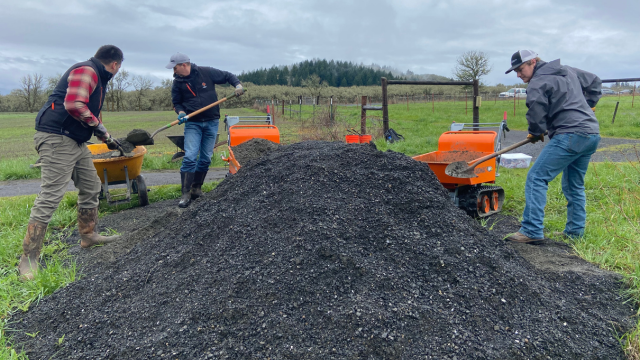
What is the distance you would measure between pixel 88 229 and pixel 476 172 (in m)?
4.05

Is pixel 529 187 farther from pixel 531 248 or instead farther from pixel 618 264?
pixel 618 264

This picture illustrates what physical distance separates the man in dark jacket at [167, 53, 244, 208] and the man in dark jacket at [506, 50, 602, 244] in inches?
133

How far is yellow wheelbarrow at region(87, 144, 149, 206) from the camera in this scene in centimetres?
500

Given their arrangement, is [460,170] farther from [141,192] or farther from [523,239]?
[141,192]

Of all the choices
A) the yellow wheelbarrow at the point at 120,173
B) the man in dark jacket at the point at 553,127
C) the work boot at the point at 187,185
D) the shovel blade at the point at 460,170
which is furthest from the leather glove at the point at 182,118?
the man in dark jacket at the point at 553,127

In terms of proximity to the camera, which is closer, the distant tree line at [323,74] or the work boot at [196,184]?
the work boot at [196,184]

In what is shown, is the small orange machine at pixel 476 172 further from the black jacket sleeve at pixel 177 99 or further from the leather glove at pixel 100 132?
the leather glove at pixel 100 132

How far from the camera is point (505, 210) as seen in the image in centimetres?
512

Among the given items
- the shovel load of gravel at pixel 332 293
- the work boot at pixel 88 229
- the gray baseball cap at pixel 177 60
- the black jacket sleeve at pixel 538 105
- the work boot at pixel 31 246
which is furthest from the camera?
the gray baseball cap at pixel 177 60

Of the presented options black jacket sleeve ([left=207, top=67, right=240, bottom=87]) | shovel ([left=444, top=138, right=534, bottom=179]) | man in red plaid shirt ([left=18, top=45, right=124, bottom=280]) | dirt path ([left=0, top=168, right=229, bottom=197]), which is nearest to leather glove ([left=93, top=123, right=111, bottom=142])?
man in red plaid shirt ([left=18, top=45, right=124, bottom=280])

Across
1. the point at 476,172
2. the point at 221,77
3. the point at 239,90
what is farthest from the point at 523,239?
the point at 221,77

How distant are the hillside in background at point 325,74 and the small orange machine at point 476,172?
67.2 meters

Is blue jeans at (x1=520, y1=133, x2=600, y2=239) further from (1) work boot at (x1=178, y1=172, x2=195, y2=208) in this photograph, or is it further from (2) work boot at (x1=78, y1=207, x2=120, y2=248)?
(2) work boot at (x1=78, y1=207, x2=120, y2=248)

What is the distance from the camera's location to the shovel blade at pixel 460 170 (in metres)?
4.22
